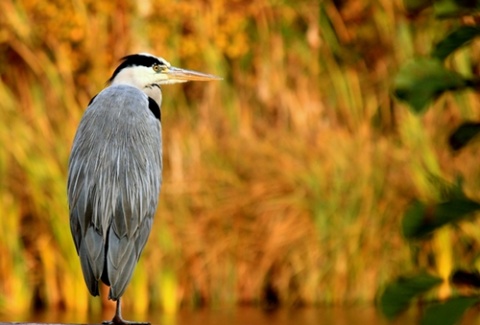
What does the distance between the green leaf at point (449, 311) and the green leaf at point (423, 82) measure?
528 millimetres

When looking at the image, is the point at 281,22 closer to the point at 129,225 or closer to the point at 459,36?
the point at 129,225

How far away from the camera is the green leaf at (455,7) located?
3.34 m

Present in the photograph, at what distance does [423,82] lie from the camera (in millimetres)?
3467

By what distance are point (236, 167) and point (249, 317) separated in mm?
1891

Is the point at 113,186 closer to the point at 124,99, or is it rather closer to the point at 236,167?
the point at 124,99

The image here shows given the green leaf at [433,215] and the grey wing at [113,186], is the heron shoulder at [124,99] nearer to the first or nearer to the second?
the grey wing at [113,186]

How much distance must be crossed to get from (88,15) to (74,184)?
823cm

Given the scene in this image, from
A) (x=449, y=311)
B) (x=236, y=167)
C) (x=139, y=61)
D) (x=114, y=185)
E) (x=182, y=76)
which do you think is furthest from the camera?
(x=236, y=167)

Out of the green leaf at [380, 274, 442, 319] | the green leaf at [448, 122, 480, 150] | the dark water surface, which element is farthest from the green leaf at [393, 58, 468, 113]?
the dark water surface

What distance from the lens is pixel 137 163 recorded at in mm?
5176

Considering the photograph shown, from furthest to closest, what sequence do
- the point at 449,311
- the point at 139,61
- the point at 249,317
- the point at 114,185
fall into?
the point at 249,317 < the point at 139,61 < the point at 114,185 < the point at 449,311

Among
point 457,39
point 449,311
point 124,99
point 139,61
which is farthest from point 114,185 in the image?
point 449,311

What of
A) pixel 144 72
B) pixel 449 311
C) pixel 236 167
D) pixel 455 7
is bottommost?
pixel 449 311

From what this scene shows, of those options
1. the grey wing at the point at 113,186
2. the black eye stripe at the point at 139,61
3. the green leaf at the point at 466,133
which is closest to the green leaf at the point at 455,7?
the green leaf at the point at 466,133
